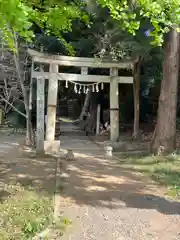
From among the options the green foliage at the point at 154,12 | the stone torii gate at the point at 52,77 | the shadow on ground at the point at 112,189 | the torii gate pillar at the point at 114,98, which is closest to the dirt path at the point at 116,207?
the shadow on ground at the point at 112,189

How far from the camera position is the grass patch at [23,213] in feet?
13.4

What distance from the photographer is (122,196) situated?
229 inches

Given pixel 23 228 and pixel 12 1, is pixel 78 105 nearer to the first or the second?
pixel 23 228

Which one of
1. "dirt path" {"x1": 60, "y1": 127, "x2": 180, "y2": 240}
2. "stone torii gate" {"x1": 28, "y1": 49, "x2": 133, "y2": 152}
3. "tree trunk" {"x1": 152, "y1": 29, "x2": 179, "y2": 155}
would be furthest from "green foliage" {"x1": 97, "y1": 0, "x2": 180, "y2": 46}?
"stone torii gate" {"x1": 28, "y1": 49, "x2": 133, "y2": 152}

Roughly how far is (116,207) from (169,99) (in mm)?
4877

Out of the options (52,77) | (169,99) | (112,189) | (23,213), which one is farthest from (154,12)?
(52,77)

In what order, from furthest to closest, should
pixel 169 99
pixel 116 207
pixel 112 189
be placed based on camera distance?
1. pixel 169 99
2. pixel 112 189
3. pixel 116 207

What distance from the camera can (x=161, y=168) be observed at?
7.86 meters

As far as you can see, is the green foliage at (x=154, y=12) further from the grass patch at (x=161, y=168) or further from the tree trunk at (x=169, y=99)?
the tree trunk at (x=169, y=99)

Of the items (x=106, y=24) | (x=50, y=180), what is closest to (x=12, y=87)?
(x=106, y=24)

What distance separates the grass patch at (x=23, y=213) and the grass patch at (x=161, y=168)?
2.42m

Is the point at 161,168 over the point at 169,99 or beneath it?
beneath

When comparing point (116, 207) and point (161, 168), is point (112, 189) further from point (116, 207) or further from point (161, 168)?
point (161, 168)

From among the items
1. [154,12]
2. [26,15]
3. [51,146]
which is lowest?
[51,146]
